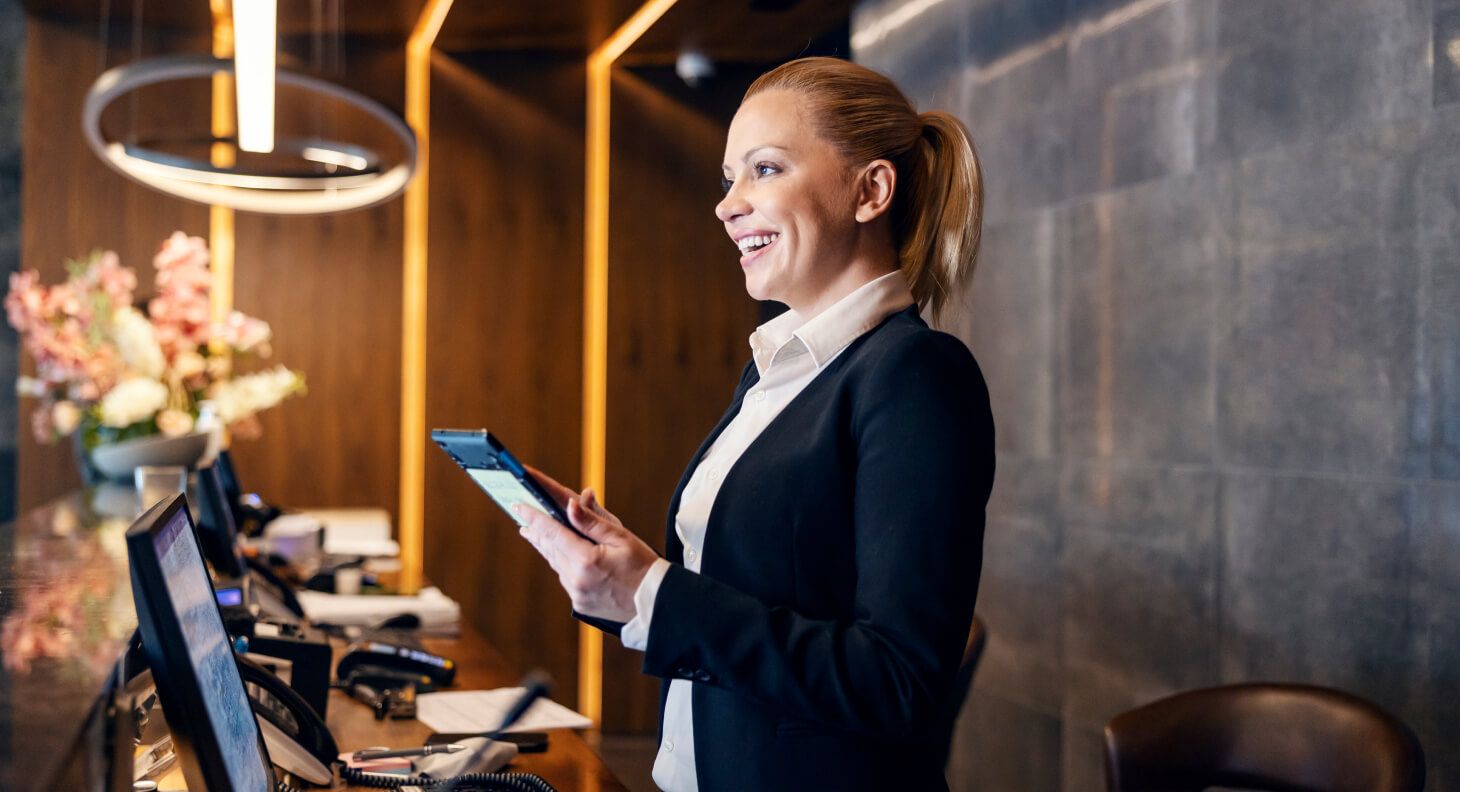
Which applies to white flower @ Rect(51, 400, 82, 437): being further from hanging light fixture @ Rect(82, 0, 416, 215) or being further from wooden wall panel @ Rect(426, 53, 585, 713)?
wooden wall panel @ Rect(426, 53, 585, 713)

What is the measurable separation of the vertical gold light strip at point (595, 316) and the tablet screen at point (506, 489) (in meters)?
4.70

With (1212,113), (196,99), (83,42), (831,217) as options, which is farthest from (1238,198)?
(83,42)


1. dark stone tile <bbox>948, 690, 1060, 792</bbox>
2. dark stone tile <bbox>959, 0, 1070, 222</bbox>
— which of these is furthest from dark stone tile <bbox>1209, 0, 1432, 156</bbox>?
dark stone tile <bbox>948, 690, 1060, 792</bbox>

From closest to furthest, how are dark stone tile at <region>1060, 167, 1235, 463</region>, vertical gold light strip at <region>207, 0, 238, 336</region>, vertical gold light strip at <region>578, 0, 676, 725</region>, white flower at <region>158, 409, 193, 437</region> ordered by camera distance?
1. dark stone tile at <region>1060, 167, 1235, 463</region>
2. white flower at <region>158, 409, 193, 437</region>
3. vertical gold light strip at <region>207, 0, 238, 336</region>
4. vertical gold light strip at <region>578, 0, 676, 725</region>

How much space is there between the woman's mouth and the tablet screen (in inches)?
14.6

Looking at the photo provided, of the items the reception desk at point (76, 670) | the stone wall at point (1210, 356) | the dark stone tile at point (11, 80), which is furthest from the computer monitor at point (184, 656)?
the dark stone tile at point (11, 80)

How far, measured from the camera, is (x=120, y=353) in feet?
11.1

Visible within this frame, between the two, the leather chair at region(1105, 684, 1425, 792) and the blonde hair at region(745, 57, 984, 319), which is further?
the leather chair at region(1105, 684, 1425, 792)

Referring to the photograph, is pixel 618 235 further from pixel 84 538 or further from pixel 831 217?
pixel 831 217

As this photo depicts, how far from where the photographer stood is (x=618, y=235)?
19.6 ft

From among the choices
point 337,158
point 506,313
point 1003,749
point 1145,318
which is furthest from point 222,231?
point 1145,318

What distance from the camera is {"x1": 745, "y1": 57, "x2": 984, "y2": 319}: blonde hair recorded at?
1.35 meters

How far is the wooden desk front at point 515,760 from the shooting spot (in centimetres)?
165

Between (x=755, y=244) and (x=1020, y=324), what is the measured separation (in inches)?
100
